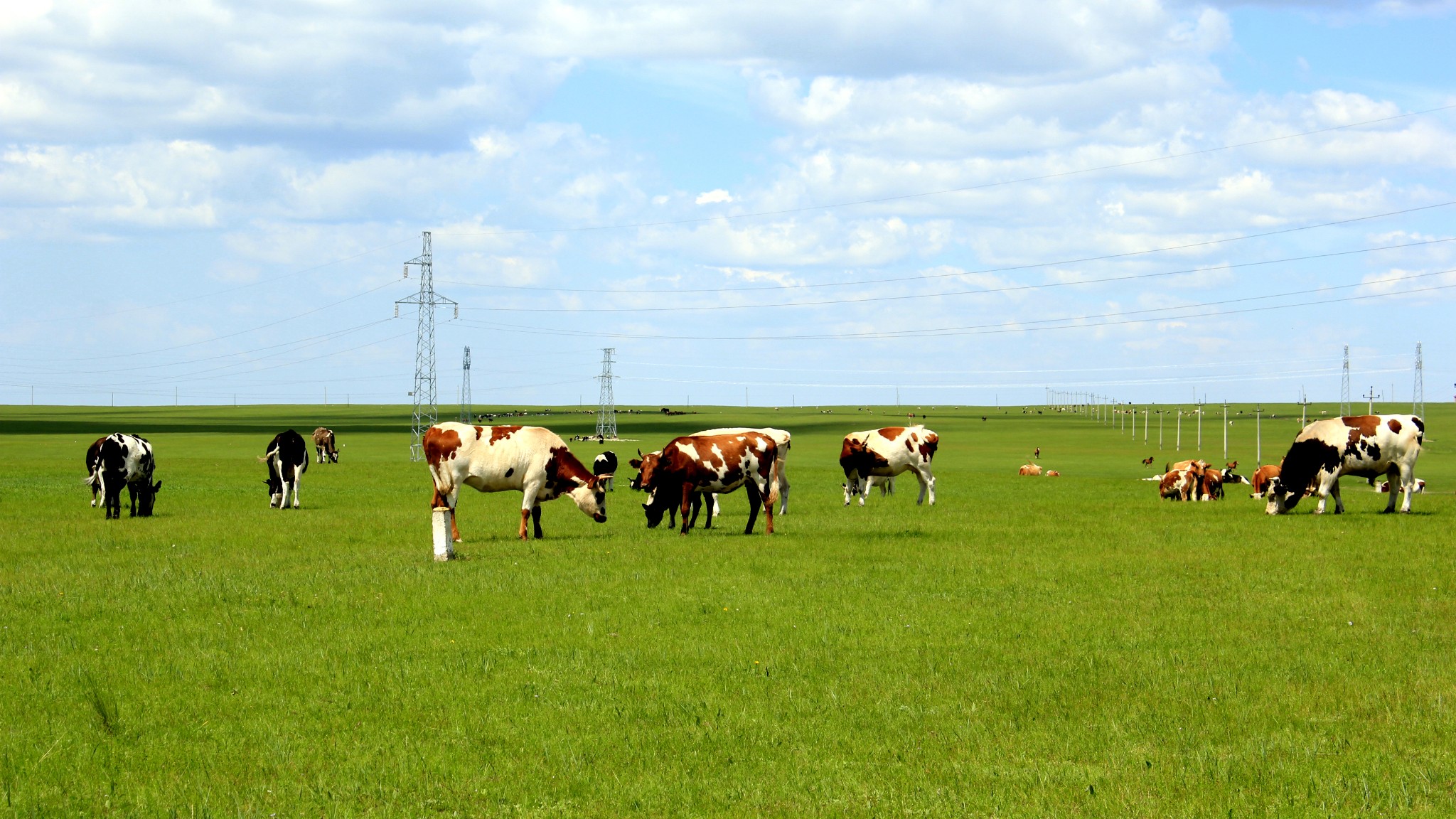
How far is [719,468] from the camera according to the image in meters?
27.7

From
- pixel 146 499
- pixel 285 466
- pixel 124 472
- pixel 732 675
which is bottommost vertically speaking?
pixel 732 675

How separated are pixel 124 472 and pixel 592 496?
1417cm

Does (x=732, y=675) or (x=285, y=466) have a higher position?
(x=285, y=466)

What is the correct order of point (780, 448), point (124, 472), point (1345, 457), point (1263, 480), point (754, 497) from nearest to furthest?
point (754, 497) → point (1345, 457) → point (124, 472) → point (780, 448) → point (1263, 480)

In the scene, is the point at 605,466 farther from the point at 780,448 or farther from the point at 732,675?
the point at 732,675

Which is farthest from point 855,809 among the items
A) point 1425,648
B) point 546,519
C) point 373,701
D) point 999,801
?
point 546,519

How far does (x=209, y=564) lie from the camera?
21.8m

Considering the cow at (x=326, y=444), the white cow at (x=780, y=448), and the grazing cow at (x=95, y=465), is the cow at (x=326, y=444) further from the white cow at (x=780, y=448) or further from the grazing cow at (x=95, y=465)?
the white cow at (x=780, y=448)

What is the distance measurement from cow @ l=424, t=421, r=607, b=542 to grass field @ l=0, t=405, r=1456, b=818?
119 cm

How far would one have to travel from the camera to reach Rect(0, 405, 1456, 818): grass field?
9367 mm

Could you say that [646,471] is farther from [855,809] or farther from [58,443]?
[58,443]

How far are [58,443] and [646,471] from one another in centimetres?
10294

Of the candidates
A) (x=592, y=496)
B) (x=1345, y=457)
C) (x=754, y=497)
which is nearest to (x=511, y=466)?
(x=592, y=496)

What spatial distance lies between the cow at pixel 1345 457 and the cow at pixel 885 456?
1014cm
